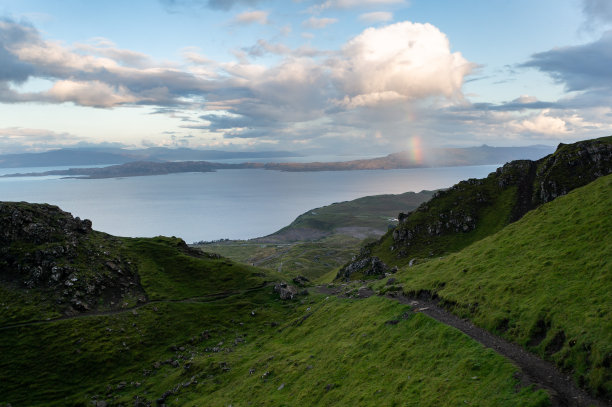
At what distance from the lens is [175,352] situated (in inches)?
2345

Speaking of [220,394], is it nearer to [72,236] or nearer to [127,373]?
[127,373]

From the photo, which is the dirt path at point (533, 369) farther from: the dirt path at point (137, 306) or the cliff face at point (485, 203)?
the cliff face at point (485, 203)

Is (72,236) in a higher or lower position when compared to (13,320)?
higher

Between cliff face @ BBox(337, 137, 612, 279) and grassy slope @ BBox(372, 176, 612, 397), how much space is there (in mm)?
43267

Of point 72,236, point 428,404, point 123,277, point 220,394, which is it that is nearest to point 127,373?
point 220,394

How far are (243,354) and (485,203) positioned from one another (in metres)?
98.9

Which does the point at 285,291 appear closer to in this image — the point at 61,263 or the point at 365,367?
the point at 365,367

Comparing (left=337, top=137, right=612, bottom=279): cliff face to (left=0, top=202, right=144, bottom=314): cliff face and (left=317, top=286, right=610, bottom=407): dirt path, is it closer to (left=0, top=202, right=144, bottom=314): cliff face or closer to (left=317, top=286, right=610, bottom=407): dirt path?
(left=317, top=286, right=610, bottom=407): dirt path

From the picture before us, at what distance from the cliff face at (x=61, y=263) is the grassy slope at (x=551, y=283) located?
58.9 meters

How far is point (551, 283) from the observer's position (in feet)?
109

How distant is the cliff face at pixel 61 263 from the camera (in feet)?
219

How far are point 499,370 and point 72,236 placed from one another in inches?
3416

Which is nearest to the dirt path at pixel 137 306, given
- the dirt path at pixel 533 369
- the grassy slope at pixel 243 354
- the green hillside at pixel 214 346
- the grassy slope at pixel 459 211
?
the green hillside at pixel 214 346

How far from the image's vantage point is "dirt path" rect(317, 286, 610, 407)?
2136 centimetres
